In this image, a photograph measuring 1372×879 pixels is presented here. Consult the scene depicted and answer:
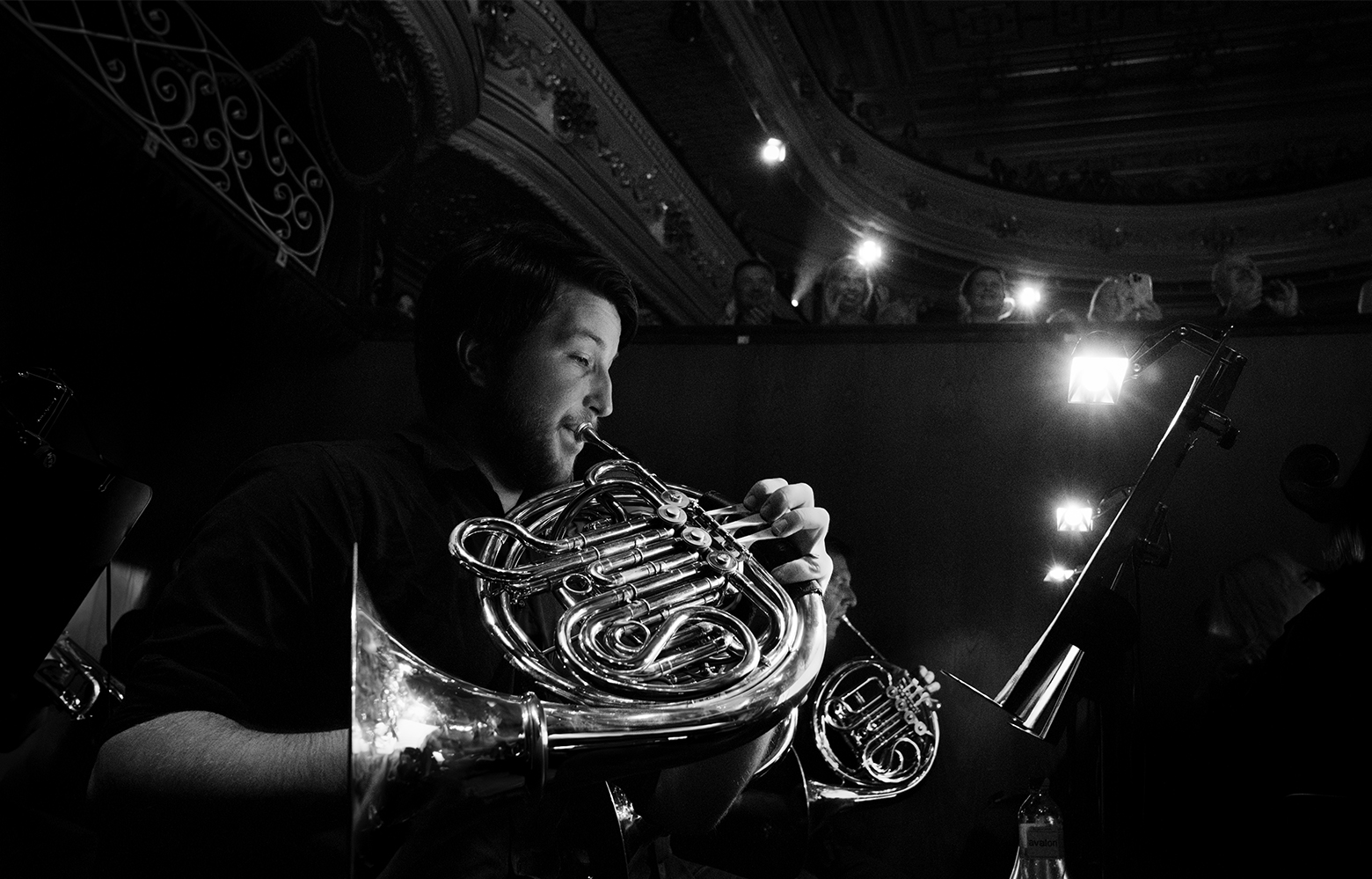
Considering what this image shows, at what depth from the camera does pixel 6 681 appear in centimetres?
173

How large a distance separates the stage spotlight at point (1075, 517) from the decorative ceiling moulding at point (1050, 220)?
628 centimetres

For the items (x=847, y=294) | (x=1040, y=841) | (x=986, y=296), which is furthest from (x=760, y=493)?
(x=986, y=296)

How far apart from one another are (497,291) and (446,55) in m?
2.41

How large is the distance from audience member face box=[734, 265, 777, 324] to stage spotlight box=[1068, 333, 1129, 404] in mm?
2465

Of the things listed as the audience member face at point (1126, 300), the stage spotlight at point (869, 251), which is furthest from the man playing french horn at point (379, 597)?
the stage spotlight at point (869, 251)

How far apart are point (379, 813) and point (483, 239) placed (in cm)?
136

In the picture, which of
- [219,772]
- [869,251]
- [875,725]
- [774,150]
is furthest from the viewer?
[869,251]

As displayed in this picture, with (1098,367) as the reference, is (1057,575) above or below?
below

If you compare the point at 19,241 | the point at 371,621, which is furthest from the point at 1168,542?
the point at 19,241

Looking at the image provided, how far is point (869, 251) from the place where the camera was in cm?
984

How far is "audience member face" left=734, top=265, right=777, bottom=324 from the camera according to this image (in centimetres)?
539

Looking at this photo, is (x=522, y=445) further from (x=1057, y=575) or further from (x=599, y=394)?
(x=1057, y=575)

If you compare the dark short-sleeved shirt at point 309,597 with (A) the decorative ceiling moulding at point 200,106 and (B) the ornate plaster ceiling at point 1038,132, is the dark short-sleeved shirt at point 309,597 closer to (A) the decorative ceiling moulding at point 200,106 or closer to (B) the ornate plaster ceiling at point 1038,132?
(A) the decorative ceiling moulding at point 200,106

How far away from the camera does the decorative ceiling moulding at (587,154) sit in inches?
227
